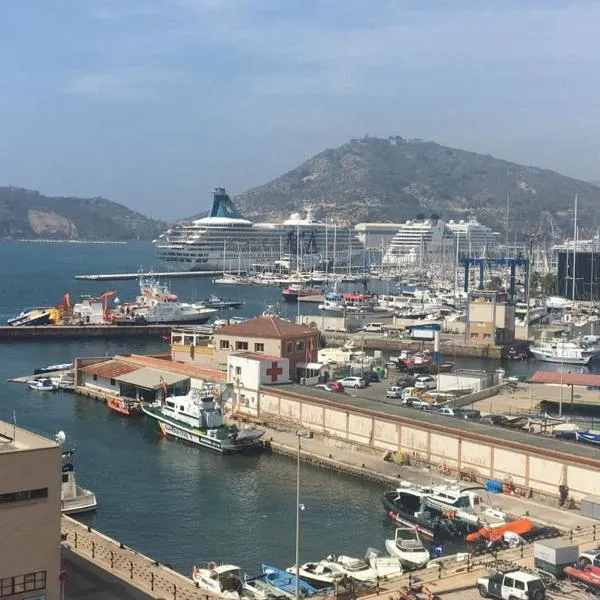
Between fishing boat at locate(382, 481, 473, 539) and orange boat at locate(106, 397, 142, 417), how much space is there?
7.34 m

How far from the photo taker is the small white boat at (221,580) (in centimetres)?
902

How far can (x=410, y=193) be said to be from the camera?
566 ft

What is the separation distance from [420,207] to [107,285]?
107 meters

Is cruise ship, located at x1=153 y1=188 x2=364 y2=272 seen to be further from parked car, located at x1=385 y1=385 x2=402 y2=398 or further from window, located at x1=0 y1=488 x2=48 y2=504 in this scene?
window, located at x1=0 y1=488 x2=48 y2=504

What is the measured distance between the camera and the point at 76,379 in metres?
20.8

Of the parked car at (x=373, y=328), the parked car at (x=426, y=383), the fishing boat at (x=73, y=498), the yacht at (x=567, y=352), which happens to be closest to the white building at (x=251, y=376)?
the parked car at (x=426, y=383)

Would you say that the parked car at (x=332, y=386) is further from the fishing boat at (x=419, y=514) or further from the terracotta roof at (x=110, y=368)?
the fishing boat at (x=419, y=514)

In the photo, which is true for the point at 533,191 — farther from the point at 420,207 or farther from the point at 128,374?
the point at 128,374

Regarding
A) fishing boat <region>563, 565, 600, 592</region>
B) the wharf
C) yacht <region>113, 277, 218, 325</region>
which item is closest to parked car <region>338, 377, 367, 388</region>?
fishing boat <region>563, 565, 600, 592</region>

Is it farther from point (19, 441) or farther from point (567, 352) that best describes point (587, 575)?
point (567, 352)

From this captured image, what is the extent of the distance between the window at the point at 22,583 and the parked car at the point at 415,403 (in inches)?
407

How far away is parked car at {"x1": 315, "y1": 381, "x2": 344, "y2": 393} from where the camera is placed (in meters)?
17.6

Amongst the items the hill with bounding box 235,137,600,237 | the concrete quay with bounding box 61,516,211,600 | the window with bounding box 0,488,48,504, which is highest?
the hill with bounding box 235,137,600,237

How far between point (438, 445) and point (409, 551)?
3669mm
